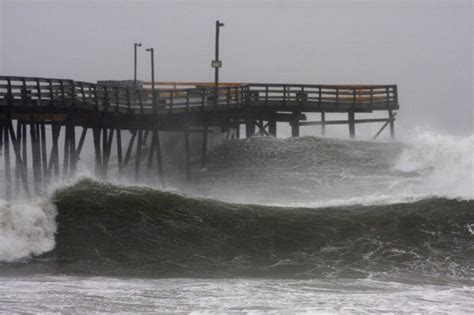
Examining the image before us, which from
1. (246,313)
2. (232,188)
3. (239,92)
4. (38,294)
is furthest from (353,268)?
(239,92)

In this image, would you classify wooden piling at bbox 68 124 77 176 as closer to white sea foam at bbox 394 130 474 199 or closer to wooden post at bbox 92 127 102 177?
wooden post at bbox 92 127 102 177

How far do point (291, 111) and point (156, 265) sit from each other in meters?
24.6

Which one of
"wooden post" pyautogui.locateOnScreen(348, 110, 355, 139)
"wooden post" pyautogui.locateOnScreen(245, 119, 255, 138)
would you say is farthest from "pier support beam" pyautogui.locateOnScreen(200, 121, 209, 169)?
"wooden post" pyautogui.locateOnScreen(348, 110, 355, 139)

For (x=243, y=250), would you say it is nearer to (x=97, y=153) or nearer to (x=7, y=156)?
(x=7, y=156)

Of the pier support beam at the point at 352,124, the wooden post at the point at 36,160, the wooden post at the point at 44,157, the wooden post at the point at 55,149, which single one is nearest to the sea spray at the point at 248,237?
the wooden post at the point at 36,160

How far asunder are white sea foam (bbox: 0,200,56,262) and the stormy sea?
0.12 ft

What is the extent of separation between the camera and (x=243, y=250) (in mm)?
24719

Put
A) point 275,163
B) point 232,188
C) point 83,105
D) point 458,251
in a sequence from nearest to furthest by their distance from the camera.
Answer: point 458,251 → point 83,105 → point 232,188 → point 275,163

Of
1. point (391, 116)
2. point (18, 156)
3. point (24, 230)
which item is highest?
point (391, 116)

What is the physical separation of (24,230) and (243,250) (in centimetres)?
489

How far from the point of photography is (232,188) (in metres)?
38.8

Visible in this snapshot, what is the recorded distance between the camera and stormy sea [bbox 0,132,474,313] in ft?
61.8

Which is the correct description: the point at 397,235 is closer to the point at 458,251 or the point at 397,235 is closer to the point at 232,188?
the point at 458,251

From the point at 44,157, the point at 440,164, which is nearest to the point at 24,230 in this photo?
the point at 44,157
